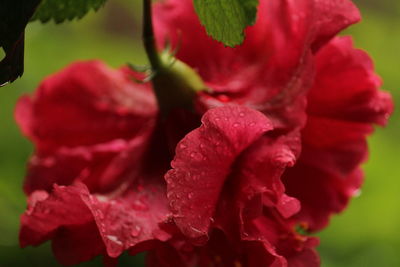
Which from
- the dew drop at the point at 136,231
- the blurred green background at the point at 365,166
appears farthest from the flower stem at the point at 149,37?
the blurred green background at the point at 365,166

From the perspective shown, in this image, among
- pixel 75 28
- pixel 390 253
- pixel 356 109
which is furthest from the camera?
pixel 75 28

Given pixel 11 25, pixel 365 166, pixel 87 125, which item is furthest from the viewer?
pixel 365 166

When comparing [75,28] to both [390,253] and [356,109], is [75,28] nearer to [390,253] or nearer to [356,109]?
[390,253]

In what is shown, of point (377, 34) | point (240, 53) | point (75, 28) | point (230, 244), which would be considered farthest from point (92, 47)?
point (230, 244)

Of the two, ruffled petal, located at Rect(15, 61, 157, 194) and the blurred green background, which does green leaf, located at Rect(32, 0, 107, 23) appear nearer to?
ruffled petal, located at Rect(15, 61, 157, 194)

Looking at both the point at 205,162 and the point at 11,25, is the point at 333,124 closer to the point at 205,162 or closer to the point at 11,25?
the point at 205,162

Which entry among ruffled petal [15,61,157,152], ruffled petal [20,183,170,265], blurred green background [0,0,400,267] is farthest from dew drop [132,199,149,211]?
blurred green background [0,0,400,267]

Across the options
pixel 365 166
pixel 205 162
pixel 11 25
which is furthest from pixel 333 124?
pixel 365 166
